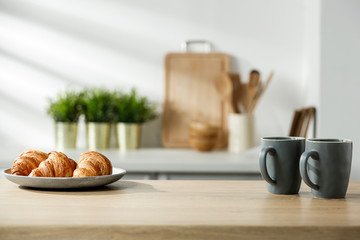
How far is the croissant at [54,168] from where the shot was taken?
1027 mm

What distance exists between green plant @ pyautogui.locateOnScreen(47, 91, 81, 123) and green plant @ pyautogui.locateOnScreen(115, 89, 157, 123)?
0.19m

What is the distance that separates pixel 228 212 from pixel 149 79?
1.87 m

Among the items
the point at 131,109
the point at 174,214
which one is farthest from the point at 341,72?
the point at 174,214

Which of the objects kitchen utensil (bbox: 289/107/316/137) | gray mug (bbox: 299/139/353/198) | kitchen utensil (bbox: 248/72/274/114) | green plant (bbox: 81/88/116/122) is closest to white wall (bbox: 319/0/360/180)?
kitchen utensil (bbox: 289/107/316/137)

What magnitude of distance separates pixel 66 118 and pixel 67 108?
49 mm

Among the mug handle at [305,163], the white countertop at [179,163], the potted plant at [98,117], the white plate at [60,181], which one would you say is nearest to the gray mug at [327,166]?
the mug handle at [305,163]

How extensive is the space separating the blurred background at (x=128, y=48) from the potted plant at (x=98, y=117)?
19cm

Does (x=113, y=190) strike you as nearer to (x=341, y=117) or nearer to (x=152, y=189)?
(x=152, y=189)

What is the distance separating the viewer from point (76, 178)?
1002mm

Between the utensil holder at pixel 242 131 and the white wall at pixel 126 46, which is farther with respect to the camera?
the white wall at pixel 126 46

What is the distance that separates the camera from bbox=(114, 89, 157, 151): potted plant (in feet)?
8.04

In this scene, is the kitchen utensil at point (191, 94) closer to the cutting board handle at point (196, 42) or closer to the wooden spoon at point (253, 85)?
the cutting board handle at point (196, 42)

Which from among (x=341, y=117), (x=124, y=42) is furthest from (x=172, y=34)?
(x=341, y=117)

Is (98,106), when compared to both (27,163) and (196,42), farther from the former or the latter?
(27,163)
